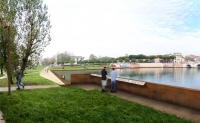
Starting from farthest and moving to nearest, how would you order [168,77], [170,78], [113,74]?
[168,77], [170,78], [113,74]

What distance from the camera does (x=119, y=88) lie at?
12133 mm

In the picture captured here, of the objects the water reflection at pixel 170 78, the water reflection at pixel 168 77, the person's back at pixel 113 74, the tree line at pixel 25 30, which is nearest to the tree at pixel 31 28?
the tree line at pixel 25 30

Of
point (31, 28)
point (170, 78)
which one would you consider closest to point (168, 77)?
point (170, 78)

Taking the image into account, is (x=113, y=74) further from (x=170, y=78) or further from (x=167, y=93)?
(x=170, y=78)

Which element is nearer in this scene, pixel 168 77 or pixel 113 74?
pixel 113 74

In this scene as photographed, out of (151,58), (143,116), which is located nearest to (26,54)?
(143,116)

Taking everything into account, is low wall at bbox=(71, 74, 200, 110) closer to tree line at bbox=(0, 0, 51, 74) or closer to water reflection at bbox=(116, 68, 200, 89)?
tree line at bbox=(0, 0, 51, 74)

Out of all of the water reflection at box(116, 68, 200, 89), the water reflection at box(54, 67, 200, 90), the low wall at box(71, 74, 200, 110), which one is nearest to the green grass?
the low wall at box(71, 74, 200, 110)

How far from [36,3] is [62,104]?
489 inches

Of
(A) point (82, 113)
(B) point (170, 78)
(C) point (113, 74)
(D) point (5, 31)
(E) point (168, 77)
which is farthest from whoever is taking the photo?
(E) point (168, 77)

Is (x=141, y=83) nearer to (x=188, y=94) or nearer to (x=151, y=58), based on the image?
(x=188, y=94)

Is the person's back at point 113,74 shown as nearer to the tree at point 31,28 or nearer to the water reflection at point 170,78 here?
the tree at point 31,28

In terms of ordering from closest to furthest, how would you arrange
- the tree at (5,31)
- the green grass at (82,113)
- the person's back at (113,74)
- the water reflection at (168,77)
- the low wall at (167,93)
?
the green grass at (82,113)
the low wall at (167,93)
the person's back at (113,74)
the tree at (5,31)
the water reflection at (168,77)

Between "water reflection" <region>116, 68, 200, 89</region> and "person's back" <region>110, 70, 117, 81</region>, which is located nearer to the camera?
"person's back" <region>110, 70, 117, 81</region>
